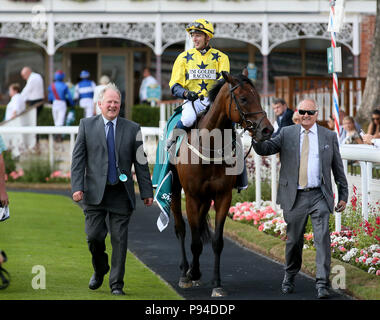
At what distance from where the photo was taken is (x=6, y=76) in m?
30.6

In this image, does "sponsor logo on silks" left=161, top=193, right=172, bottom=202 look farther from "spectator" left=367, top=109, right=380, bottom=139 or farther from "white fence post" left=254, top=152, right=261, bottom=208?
"spectator" left=367, top=109, right=380, bottom=139

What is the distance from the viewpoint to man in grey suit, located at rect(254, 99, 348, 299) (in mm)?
7871

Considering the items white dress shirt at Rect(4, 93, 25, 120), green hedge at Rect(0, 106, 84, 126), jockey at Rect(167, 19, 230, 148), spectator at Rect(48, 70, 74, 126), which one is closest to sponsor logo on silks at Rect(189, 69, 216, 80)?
jockey at Rect(167, 19, 230, 148)

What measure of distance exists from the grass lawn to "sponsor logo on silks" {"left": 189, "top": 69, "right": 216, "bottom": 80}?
2.02 metres

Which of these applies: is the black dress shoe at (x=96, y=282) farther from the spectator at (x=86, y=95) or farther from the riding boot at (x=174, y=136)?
the spectator at (x=86, y=95)

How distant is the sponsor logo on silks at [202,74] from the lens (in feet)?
29.2

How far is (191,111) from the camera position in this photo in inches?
339

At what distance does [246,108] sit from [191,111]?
849 millimetres

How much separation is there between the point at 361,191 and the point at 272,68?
2142 cm

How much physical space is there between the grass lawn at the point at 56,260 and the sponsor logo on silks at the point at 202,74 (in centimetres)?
202

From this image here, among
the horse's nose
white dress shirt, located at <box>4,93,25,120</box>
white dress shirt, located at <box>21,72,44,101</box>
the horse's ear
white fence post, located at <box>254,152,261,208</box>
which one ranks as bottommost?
white fence post, located at <box>254,152,261,208</box>

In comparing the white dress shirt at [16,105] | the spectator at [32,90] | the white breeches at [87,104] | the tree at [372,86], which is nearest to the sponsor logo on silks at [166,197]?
the tree at [372,86]
